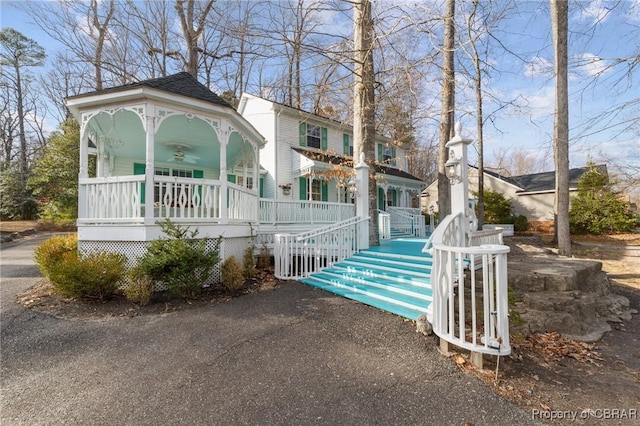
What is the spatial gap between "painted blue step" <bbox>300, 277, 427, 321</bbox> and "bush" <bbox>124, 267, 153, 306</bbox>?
9.62ft

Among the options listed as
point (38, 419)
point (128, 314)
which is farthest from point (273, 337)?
point (128, 314)

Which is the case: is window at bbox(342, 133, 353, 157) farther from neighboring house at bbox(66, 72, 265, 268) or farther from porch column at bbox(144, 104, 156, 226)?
porch column at bbox(144, 104, 156, 226)

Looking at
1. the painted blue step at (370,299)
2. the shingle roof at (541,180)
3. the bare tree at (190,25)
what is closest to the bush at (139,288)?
the painted blue step at (370,299)

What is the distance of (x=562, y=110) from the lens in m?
8.76

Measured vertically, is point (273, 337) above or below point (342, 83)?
below

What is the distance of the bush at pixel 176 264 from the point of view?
4938 millimetres

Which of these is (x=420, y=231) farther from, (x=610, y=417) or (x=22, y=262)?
(x=22, y=262)

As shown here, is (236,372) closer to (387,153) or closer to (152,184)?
(152,184)

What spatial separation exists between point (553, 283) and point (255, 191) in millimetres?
6980

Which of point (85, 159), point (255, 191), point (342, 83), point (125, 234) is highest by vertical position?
point (342, 83)

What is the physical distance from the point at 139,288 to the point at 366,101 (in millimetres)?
6959

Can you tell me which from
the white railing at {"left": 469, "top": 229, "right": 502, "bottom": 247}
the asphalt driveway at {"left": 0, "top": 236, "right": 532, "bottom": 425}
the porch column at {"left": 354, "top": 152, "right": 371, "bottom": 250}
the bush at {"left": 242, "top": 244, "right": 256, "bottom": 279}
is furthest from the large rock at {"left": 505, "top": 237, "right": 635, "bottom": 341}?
the bush at {"left": 242, "top": 244, "right": 256, "bottom": 279}

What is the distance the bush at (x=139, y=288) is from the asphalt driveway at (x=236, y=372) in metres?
0.54

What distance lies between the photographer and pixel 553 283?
4.38 meters
